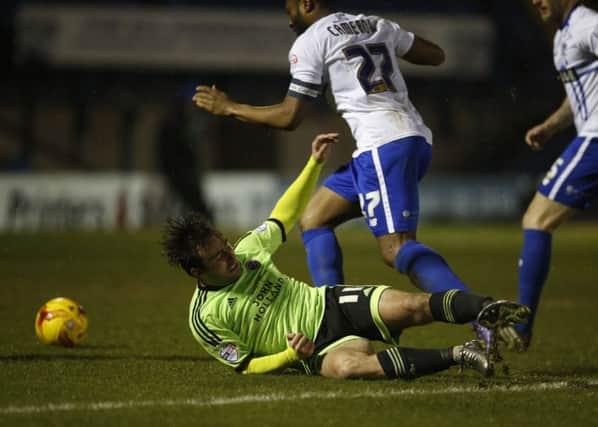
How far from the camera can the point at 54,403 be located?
4879 millimetres

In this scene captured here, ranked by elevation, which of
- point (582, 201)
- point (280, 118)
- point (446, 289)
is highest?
point (280, 118)

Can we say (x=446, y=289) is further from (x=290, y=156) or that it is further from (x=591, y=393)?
(x=290, y=156)

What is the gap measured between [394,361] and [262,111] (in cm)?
165

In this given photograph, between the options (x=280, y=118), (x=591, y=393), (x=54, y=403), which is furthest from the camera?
(x=280, y=118)

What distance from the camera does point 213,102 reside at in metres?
6.12

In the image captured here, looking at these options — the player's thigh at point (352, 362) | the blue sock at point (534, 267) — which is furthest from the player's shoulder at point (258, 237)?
the blue sock at point (534, 267)

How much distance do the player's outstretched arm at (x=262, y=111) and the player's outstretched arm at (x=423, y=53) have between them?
2.84 ft

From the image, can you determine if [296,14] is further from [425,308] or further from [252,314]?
[425,308]

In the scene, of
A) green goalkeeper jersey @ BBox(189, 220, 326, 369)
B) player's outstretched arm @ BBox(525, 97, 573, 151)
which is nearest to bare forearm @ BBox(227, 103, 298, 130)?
green goalkeeper jersey @ BBox(189, 220, 326, 369)

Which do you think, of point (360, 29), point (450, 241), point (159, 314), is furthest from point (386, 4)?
point (360, 29)

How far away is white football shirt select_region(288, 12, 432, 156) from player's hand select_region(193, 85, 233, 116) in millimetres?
383

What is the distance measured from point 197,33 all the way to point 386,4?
226 inches

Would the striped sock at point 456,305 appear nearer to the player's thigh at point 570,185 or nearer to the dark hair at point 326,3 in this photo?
the player's thigh at point 570,185

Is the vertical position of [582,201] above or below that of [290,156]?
above
